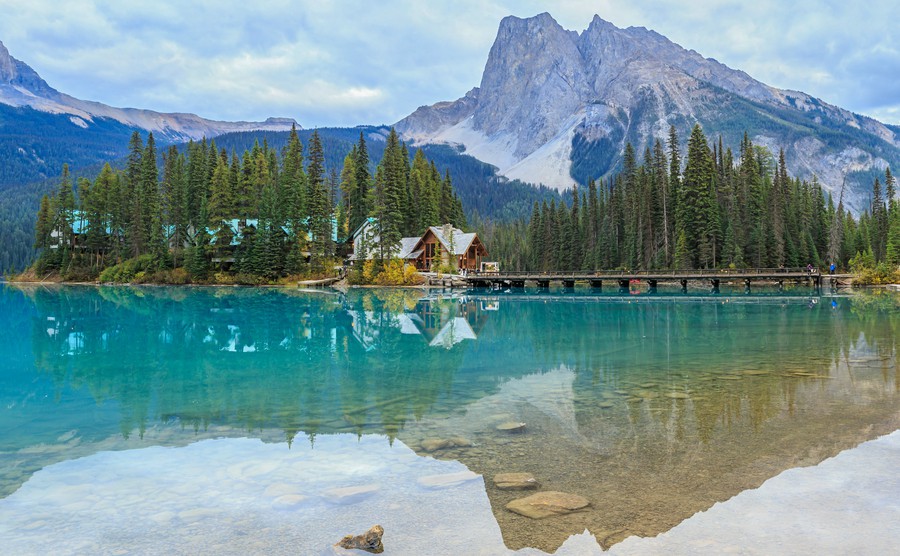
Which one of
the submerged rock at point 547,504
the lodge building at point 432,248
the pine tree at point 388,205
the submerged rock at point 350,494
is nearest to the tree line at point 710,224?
the lodge building at point 432,248

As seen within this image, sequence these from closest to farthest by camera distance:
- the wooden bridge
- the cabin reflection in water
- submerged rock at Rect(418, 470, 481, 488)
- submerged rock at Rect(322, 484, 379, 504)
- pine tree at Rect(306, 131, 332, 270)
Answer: submerged rock at Rect(322, 484, 379, 504), submerged rock at Rect(418, 470, 481, 488), the cabin reflection in water, the wooden bridge, pine tree at Rect(306, 131, 332, 270)

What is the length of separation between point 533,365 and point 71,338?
2034 cm

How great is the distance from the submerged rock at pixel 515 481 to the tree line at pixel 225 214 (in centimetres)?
6593

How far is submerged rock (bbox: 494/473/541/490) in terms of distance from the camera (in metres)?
8.09

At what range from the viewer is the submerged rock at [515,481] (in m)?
8.09

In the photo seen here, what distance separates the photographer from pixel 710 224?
73.9m

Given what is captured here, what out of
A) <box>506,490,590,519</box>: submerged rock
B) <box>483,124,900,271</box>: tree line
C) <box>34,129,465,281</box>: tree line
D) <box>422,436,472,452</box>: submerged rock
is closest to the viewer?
<box>506,490,590,519</box>: submerged rock

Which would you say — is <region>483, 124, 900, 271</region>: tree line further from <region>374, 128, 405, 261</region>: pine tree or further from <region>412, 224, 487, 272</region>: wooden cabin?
<region>374, 128, 405, 261</region>: pine tree

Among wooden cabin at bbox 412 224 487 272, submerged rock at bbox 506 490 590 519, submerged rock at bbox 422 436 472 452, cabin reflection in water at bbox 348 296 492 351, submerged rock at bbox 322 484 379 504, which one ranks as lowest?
submerged rock at bbox 506 490 590 519

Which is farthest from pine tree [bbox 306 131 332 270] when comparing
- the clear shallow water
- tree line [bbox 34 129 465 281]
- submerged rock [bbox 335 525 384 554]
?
submerged rock [bbox 335 525 384 554]

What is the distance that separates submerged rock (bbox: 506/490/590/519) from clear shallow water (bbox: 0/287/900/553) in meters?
0.17

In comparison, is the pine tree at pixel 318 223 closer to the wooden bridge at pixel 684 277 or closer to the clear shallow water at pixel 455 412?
the wooden bridge at pixel 684 277

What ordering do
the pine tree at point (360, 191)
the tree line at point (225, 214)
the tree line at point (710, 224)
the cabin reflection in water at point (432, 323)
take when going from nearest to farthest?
the cabin reflection in water at point (432, 323) → the tree line at point (710, 224) → the tree line at point (225, 214) → the pine tree at point (360, 191)

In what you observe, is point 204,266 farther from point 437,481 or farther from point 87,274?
point 437,481
